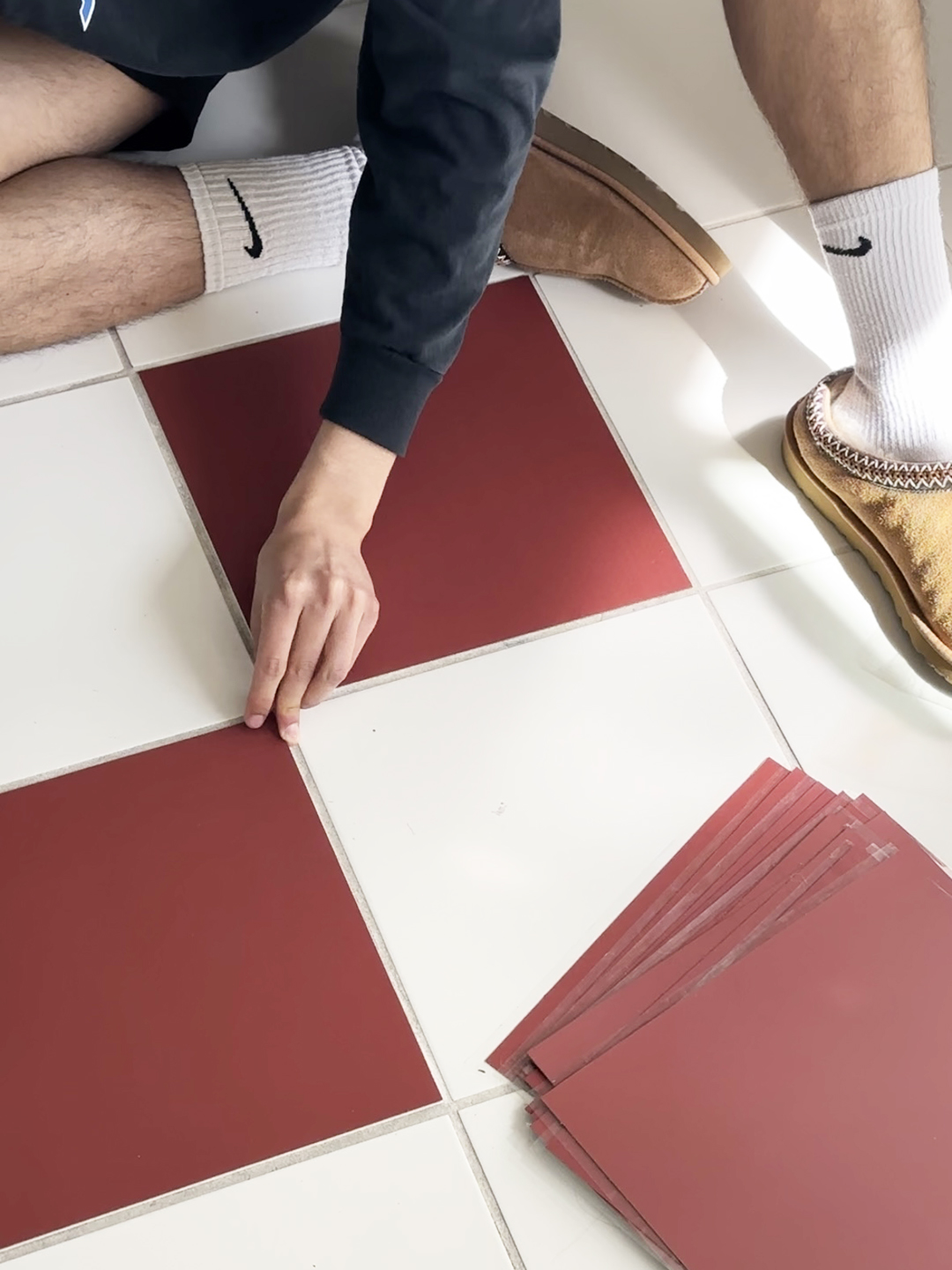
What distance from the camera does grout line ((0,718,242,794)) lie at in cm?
104

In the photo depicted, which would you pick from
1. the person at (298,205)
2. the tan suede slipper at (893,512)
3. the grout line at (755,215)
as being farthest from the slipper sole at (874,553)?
the person at (298,205)

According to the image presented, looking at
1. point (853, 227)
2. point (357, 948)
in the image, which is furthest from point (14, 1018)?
point (853, 227)

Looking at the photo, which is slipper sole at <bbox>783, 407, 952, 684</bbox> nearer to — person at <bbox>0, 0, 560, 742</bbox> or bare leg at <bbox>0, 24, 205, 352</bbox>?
person at <bbox>0, 0, 560, 742</bbox>

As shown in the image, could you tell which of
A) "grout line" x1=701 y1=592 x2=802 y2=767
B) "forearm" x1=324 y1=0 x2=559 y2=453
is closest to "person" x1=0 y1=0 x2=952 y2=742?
"forearm" x1=324 y1=0 x2=559 y2=453

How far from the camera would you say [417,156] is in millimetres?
939

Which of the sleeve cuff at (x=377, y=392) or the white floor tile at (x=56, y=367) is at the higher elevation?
the sleeve cuff at (x=377, y=392)

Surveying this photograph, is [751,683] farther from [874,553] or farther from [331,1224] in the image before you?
[331,1224]

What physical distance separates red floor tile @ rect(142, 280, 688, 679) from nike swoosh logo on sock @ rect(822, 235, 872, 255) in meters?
0.26

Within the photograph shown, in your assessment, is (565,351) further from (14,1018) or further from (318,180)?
(14,1018)

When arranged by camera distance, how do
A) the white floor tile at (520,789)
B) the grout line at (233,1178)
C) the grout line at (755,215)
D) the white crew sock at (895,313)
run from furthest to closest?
the grout line at (755,215) → the white crew sock at (895,313) → the white floor tile at (520,789) → the grout line at (233,1178)

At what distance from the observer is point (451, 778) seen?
1.08 meters

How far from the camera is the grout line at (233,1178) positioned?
885mm

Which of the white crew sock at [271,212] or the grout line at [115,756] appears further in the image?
the white crew sock at [271,212]

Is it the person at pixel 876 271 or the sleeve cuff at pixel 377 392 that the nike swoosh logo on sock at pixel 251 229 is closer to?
the sleeve cuff at pixel 377 392
